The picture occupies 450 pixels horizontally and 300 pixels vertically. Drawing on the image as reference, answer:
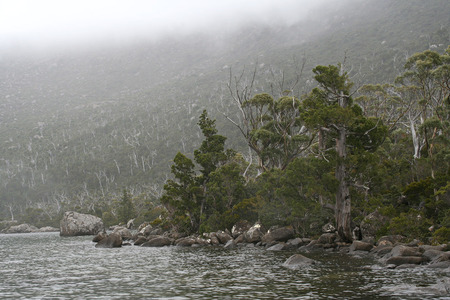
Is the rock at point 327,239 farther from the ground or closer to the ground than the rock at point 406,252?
closer to the ground

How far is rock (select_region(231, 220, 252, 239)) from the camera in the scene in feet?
142

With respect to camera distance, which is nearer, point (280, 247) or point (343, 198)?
point (343, 198)

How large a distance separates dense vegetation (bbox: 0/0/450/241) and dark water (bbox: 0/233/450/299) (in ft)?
29.9

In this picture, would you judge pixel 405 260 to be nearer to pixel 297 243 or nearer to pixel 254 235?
pixel 297 243

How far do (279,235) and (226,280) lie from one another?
18390 millimetres

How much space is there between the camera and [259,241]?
37.6 metres

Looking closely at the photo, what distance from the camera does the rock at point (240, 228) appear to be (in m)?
43.2

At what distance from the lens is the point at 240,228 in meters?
43.8

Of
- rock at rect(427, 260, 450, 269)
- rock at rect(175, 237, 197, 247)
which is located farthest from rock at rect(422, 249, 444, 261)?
rock at rect(175, 237, 197, 247)

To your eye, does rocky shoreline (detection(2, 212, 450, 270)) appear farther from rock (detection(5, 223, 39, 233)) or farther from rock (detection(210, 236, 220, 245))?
rock (detection(5, 223, 39, 233))

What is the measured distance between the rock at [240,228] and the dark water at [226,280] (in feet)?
57.1

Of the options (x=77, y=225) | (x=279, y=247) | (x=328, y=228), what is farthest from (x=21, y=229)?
(x=279, y=247)

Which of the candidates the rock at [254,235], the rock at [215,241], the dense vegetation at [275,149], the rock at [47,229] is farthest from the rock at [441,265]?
the rock at [47,229]

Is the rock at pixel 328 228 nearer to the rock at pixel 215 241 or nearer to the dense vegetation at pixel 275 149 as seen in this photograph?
the dense vegetation at pixel 275 149
